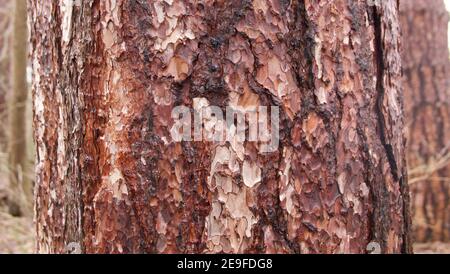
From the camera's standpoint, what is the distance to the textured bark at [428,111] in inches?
176

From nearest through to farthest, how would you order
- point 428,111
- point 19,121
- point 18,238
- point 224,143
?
point 224,143 → point 428,111 → point 18,238 → point 19,121

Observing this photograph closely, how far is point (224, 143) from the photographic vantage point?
1235 mm

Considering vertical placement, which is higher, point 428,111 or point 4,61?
point 4,61

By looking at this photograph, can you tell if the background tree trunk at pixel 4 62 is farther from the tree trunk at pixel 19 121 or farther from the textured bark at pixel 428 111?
the textured bark at pixel 428 111

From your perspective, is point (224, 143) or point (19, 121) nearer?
point (224, 143)

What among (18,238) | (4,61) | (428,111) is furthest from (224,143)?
(4,61)

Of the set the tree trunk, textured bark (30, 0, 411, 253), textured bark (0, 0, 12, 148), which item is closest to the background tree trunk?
textured bark (0, 0, 12, 148)

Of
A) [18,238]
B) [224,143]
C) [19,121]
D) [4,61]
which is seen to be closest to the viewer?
[224,143]

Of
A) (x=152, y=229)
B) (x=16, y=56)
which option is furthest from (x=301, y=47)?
(x=16, y=56)

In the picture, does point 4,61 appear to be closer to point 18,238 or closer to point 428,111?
point 18,238

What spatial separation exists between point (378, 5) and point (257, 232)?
1.94 feet

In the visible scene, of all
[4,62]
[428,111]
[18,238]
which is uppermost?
[4,62]

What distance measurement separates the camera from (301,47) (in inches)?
49.3

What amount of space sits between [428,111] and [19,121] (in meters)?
4.18
